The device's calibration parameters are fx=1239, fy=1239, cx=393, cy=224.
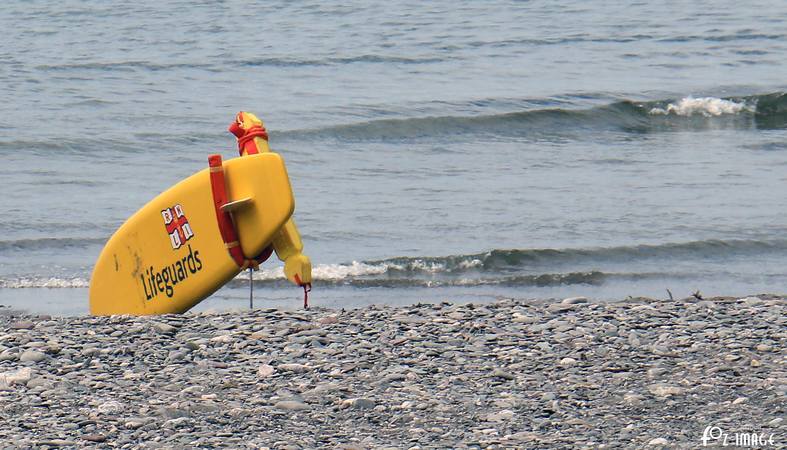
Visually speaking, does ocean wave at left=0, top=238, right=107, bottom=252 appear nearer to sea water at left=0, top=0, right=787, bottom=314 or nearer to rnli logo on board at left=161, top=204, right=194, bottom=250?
sea water at left=0, top=0, right=787, bottom=314

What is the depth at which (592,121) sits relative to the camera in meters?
16.1

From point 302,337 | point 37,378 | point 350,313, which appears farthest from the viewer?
point 350,313

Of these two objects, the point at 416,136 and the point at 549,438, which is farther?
the point at 416,136

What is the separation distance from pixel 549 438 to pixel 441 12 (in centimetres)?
1994

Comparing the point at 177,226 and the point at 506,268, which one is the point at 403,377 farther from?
the point at 506,268

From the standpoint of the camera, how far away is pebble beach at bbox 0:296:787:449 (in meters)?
5.03

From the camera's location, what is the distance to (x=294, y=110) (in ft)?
54.5

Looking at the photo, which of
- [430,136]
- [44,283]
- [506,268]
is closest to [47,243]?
[44,283]

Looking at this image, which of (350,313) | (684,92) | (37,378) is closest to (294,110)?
(684,92)

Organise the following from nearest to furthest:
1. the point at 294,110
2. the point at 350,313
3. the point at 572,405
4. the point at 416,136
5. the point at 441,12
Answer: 1. the point at 572,405
2. the point at 350,313
3. the point at 416,136
4. the point at 294,110
5. the point at 441,12

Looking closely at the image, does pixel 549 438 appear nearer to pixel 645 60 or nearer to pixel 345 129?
pixel 345 129

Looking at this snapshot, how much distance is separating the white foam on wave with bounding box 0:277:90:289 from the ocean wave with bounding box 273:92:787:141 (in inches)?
229

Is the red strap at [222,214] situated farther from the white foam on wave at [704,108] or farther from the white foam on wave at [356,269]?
the white foam on wave at [704,108]

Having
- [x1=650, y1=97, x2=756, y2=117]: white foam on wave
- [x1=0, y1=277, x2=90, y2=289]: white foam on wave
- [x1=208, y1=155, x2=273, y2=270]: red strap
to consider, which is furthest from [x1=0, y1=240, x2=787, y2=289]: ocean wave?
[x1=650, y1=97, x2=756, y2=117]: white foam on wave
